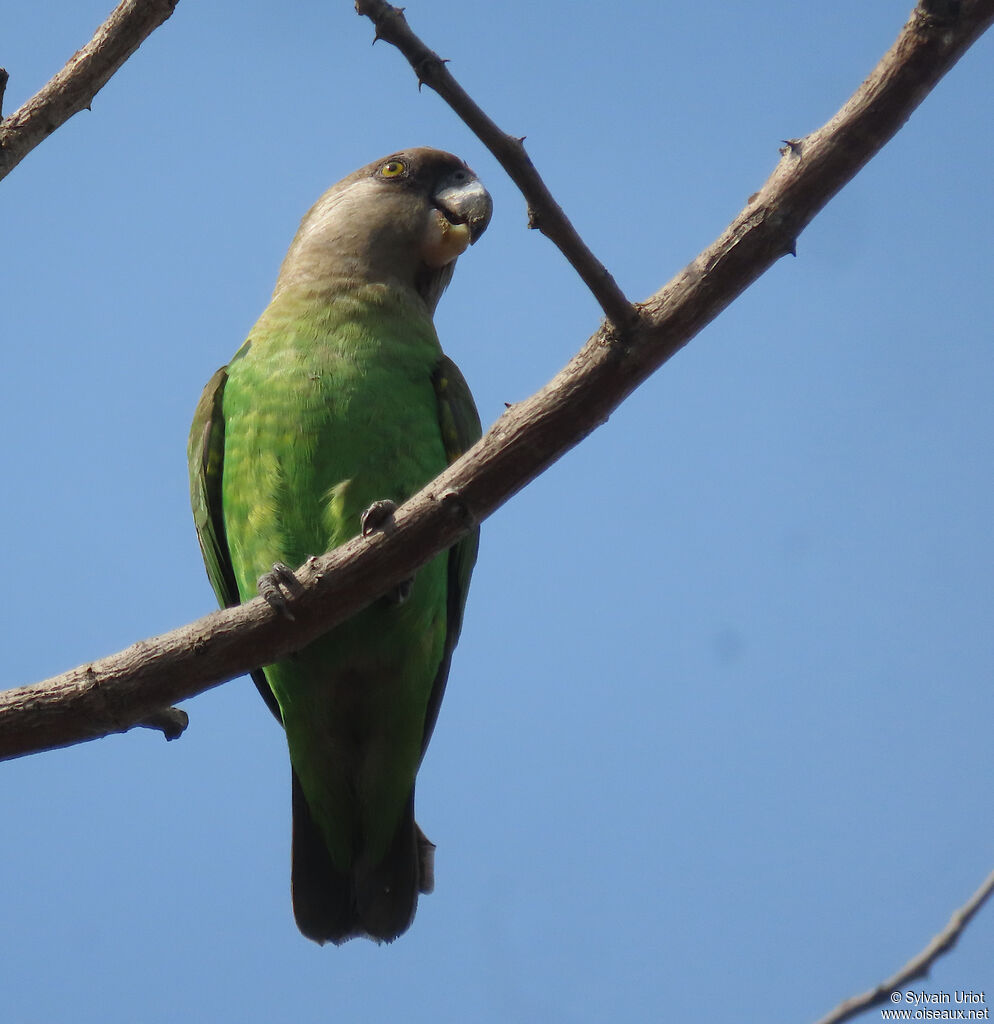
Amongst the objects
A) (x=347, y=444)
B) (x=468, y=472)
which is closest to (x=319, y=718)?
(x=347, y=444)

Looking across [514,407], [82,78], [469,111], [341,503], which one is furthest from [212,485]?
[469,111]

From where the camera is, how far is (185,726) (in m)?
3.60

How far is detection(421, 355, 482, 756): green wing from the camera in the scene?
4.45m

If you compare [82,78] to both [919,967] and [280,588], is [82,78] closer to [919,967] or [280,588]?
[280,588]

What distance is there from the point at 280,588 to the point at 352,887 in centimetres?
191

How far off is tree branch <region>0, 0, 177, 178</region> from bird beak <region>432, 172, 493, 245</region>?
1914mm

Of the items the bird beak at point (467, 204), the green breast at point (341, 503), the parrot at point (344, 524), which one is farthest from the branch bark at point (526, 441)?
the bird beak at point (467, 204)

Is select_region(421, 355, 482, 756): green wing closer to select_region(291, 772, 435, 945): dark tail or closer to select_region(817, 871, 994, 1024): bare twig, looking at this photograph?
select_region(291, 772, 435, 945): dark tail

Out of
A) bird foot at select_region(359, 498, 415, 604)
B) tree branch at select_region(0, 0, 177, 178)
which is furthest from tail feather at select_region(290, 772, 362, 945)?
tree branch at select_region(0, 0, 177, 178)

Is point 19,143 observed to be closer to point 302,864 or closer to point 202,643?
point 202,643

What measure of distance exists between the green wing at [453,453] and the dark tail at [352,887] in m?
0.47

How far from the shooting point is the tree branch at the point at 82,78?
3.42m

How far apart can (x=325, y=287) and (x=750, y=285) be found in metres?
2.42

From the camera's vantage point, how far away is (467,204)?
5.27 metres
